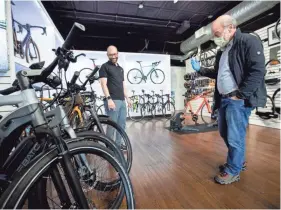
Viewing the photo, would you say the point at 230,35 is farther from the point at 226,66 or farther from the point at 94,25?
the point at 94,25

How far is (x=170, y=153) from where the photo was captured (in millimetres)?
2902

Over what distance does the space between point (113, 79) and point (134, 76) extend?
507cm

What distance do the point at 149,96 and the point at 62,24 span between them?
4.26 metres

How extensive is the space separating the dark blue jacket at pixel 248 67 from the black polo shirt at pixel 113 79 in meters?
1.60

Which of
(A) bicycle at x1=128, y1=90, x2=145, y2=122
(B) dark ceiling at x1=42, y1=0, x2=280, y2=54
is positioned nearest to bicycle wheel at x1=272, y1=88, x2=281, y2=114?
(B) dark ceiling at x1=42, y1=0, x2=280, y2=54

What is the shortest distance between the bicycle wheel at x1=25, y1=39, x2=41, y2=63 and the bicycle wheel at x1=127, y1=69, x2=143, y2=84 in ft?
14.4

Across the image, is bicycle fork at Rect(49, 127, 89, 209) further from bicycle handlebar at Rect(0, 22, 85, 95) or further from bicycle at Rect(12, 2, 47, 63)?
bicycle at Rect(12, 2, 47, 63)

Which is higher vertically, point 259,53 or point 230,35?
point 230,35

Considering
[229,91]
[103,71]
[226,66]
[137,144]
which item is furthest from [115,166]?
[137,144]

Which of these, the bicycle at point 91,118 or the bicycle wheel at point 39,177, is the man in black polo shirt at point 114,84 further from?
the bicycle wheel at point 39,177

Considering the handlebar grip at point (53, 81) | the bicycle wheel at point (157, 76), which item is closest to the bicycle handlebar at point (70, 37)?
the handlebar grip at point (53, 81)

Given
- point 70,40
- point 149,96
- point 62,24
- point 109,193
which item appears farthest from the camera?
point 149,96

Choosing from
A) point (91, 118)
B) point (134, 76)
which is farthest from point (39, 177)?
point (134, 76)

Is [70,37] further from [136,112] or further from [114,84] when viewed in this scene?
[136,112]
